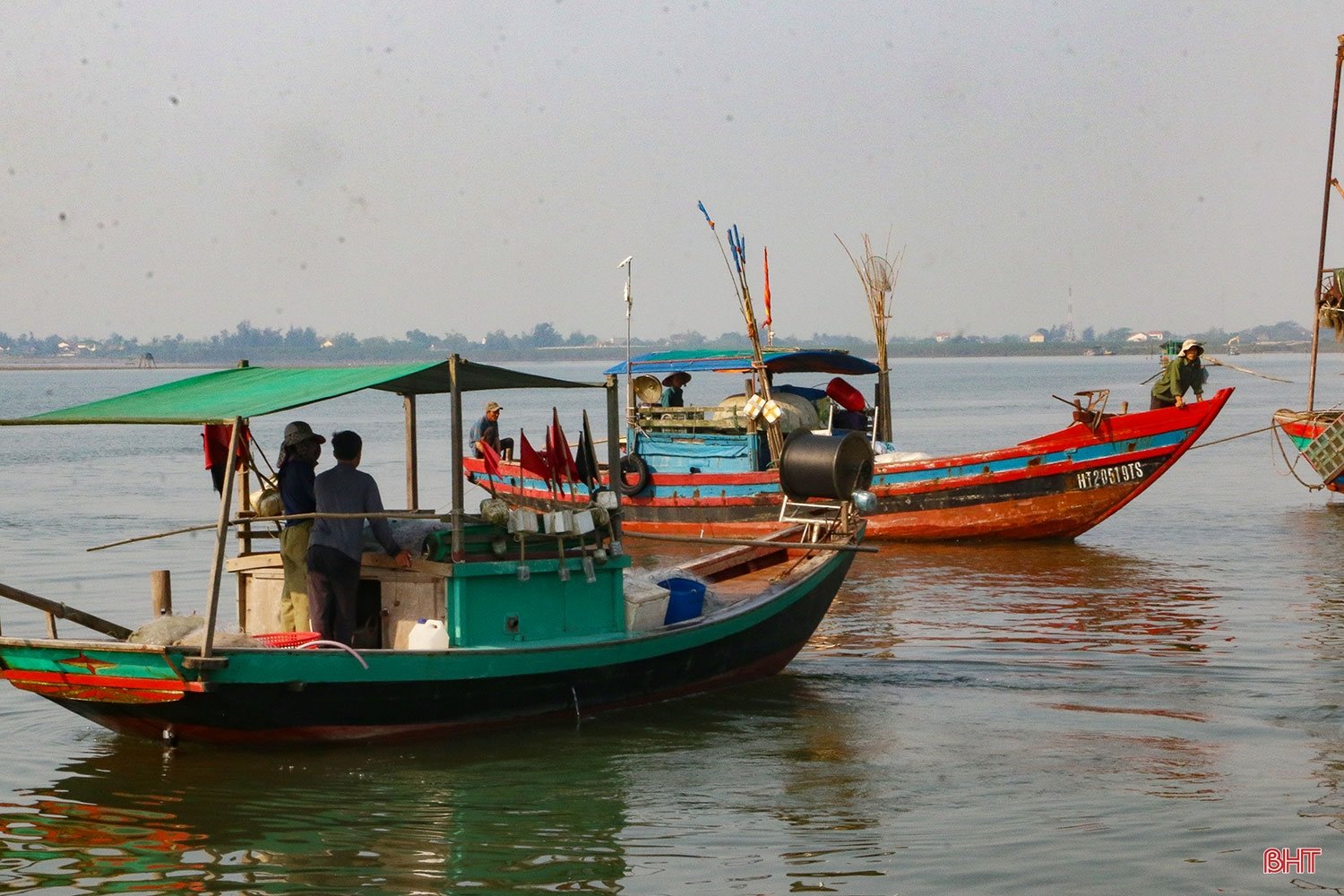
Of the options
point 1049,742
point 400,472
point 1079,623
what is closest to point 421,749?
point 1049,742

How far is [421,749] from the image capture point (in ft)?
28.5

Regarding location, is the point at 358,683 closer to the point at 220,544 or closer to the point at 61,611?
the point at 220,544

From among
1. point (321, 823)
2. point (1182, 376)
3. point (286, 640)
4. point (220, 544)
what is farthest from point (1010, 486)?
point (220, 544)

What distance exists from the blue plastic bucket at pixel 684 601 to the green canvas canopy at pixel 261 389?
169 cm

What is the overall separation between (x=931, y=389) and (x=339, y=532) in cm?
8486

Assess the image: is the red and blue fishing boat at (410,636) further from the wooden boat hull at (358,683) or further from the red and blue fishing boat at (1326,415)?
the red and blue fishing boat at (1326,415)

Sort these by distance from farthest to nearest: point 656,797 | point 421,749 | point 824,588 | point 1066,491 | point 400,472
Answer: point 400,472 < point 1066,491 < point 824,588 < point 421,749 < point 656,797

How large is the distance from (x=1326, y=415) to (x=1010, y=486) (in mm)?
6827

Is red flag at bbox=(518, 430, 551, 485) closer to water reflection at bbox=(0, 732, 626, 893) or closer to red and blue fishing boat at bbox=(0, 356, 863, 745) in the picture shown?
red and blue fishing boat at bbox=(0, 356, 863, 745)

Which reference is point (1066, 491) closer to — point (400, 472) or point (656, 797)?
point (656, 797)

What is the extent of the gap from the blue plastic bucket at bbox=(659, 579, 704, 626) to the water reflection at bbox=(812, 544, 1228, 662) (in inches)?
83.1

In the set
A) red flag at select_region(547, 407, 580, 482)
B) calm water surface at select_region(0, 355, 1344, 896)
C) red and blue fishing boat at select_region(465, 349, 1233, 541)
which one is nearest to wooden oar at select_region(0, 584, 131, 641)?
calm water surface at select_region(0, 355, 1344, 896)

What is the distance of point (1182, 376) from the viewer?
18.1 meters

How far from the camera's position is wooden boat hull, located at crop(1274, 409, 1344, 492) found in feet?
71.2
